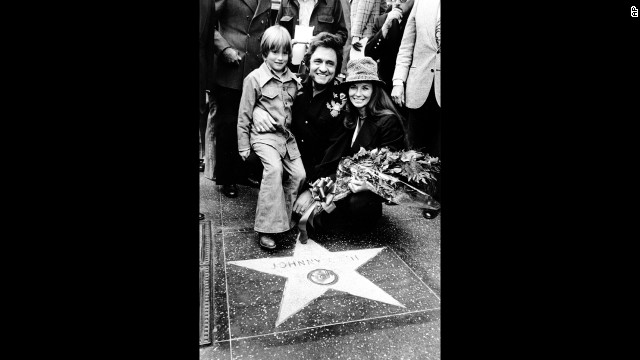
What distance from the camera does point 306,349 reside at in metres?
2.18

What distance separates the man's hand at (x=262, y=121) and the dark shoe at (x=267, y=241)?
0.84 meters

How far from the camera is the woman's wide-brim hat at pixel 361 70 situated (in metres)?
3.61

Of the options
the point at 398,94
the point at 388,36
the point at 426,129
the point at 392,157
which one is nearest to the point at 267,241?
the point at 392,157

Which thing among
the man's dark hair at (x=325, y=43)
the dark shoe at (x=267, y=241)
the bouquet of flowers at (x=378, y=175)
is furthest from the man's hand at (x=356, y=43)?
the dark shoe at (x=267, y=241)

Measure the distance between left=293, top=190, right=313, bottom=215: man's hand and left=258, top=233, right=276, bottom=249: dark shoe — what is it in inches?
15.6

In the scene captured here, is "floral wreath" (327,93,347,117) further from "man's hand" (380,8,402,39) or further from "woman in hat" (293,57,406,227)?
"man's hand" (380,8,402,39)

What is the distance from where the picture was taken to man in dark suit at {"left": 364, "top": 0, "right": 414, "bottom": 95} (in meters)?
3.90

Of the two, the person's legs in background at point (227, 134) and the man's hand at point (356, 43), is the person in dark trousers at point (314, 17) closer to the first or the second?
the man's hand at point (356, 43)

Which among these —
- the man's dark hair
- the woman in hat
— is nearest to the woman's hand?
the woman in hat

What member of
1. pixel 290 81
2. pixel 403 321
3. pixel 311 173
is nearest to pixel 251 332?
pixel 403 321

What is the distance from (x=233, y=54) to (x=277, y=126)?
2.31ft
